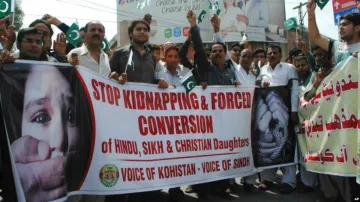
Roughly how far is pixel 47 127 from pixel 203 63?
6.65 ft

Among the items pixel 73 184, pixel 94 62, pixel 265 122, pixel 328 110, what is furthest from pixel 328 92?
pixel 73 184

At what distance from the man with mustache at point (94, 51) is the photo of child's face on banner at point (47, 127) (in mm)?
408

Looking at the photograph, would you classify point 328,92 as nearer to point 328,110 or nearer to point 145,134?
point 328,110

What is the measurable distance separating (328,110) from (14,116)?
10.1 feet

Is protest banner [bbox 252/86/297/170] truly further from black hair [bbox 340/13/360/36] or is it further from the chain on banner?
black hair [bbox 340/13/360/36]

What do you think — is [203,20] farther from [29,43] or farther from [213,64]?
[29,43]

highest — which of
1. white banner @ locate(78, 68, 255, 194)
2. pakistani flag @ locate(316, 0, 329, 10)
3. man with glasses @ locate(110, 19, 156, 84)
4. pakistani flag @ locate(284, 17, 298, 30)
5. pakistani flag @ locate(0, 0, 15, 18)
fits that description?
pakistani flag @ locate(284, 17, 298, 30)

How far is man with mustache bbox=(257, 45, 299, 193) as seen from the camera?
438 cm

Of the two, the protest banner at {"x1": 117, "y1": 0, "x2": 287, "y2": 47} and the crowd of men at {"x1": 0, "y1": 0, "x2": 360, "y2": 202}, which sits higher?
the protest banner at {"x1": 117, "y1": 0, "x2": 287, "y2": 47}

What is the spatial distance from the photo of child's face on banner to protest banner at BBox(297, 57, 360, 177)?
8.21 feet

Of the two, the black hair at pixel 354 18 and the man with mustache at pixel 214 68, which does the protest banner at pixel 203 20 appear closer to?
the man with mustache at pixel 214 68

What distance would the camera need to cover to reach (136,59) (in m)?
3.64

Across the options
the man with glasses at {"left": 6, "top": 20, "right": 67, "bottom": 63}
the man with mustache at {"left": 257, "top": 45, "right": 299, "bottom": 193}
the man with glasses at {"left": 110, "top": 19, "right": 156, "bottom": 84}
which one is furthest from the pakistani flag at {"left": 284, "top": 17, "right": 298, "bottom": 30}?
the man with glasses at {"left": 6, "top": 20, "right": 67, "bottom": 63}

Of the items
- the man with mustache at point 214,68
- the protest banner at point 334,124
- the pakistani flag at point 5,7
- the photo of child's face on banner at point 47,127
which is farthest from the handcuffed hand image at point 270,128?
the pakistani flag at point 5,7
